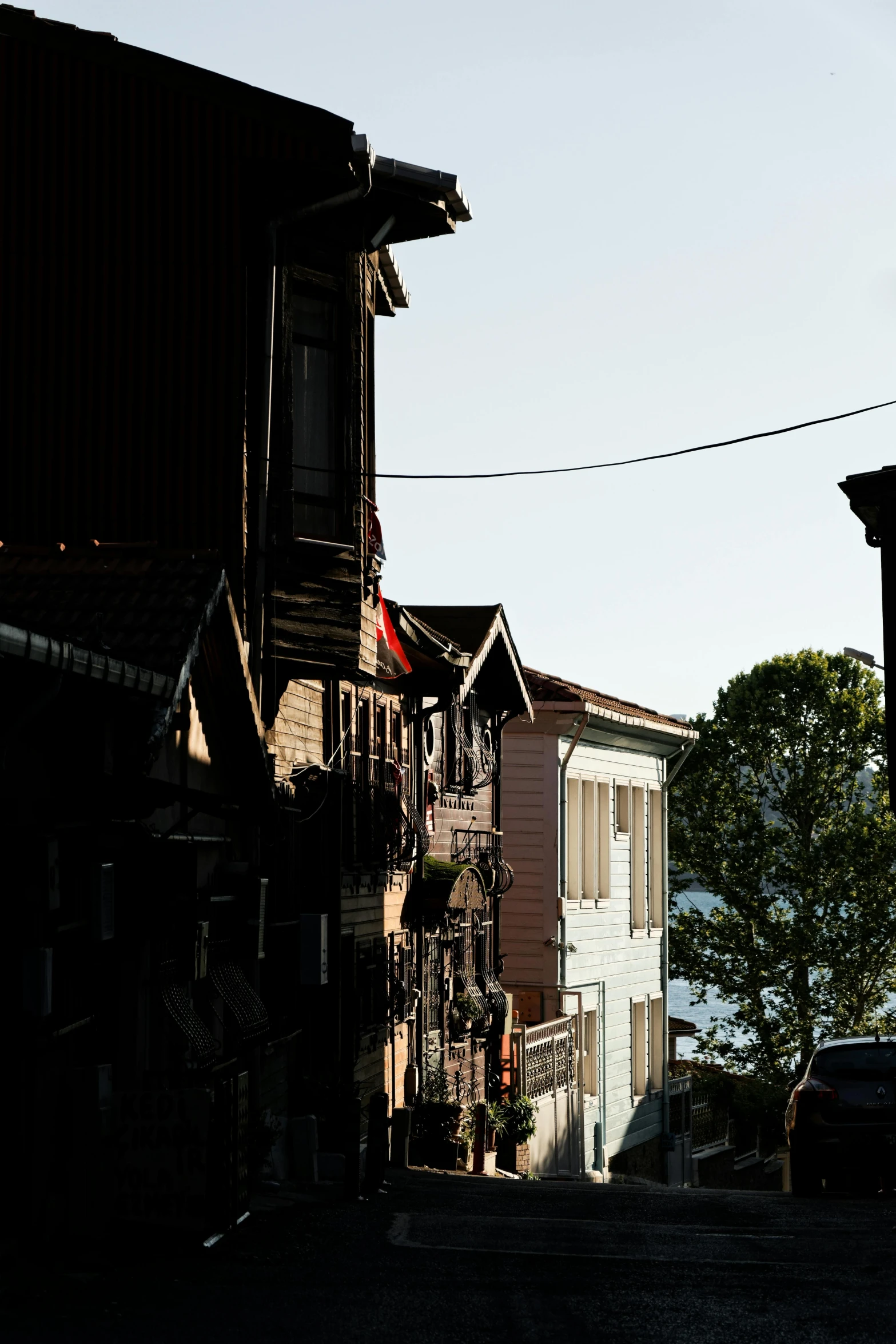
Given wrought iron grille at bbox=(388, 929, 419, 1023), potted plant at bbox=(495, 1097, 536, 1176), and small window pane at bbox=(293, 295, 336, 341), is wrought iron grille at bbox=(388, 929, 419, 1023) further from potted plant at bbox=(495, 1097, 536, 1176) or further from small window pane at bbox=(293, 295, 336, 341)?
small window pane at bbox=(293, 295, 336, 341)

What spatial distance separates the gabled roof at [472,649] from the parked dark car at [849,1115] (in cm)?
817

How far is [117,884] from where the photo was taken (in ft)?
43.4

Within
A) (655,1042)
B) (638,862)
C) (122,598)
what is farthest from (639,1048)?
(122,598)

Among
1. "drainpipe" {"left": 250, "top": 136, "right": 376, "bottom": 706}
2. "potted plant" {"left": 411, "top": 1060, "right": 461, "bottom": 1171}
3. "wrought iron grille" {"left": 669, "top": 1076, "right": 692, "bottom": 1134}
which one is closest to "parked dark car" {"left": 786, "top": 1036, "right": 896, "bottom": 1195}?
"potted plant" {"left": 411, "top": 1060, "right": 461, "bottom": 1171}

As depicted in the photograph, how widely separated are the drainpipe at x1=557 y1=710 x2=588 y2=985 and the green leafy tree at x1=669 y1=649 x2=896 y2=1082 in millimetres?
15865

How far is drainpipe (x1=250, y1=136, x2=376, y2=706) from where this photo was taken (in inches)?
675

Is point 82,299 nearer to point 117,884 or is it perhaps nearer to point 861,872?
point 117,884

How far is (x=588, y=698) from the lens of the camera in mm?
32375

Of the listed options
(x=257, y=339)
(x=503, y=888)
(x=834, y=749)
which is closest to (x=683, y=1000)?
(x=834, y=749)

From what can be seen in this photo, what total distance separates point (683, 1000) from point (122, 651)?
627 ft

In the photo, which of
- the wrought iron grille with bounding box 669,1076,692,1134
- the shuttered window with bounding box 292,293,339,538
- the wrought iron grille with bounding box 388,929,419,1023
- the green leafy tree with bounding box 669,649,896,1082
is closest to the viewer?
the shuttered window with bounding box 292,293,339,538

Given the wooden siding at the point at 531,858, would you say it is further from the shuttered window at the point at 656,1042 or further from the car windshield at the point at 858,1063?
the car windshield at the point at 858,1063

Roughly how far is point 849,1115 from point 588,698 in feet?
49.3

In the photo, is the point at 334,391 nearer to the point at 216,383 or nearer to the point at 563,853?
the point at 216,383
